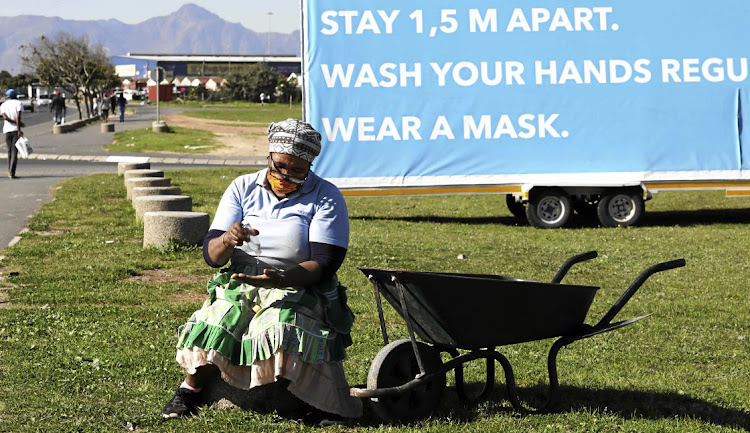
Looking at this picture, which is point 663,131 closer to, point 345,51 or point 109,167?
point 345,51

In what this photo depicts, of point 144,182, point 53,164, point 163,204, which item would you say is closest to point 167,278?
point 163,204

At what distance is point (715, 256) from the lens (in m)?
12.4

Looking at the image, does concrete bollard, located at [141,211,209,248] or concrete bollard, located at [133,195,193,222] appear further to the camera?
concrete bollard, located at [133,195,193,222]

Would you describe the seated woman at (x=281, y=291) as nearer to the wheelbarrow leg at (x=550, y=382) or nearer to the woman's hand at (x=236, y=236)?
the woman's hand at (x=236, y=236)

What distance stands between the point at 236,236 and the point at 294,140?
593mm

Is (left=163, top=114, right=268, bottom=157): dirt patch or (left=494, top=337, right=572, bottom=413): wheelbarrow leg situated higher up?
(left=494, top=337, right=572, bottom=413): wheelbarrow leg

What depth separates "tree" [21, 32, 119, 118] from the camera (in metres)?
59.1

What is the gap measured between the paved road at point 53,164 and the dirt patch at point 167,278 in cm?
310

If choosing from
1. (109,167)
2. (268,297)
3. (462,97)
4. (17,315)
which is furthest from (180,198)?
(109,167)

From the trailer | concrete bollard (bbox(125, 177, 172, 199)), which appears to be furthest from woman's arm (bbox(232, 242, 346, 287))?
concrete bollard (bbox(125, 177, 172, 199))

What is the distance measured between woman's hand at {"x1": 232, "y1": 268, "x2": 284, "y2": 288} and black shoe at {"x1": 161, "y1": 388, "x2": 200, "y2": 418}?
82 cm

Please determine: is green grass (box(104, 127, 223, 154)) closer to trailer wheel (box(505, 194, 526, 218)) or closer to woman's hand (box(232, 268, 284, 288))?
trailer wheel (box(505, 194, 526, 218))

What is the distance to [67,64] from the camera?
194 ft

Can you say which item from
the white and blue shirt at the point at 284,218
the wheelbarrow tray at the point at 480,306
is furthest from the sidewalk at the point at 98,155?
the wheelbarrow tray at the point at 480,306
